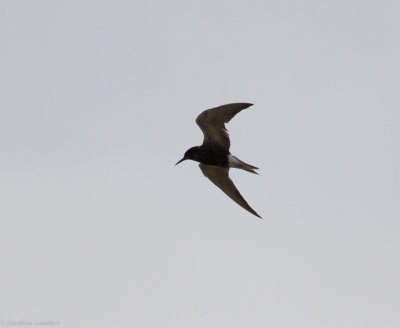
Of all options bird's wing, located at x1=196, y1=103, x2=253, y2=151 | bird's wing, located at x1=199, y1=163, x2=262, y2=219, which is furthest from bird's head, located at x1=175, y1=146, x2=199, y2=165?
bird's wing, located at x1=199, y1=163, x2=262, y2=219

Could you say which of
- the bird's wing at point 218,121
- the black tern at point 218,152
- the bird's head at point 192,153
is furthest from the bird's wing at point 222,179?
the bird's wing at point 218,121

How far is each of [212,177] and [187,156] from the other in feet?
2.67

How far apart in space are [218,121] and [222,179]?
5.55ft

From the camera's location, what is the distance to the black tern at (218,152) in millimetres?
20094

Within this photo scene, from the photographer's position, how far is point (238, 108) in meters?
19.9

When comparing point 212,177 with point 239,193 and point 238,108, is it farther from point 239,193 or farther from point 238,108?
point 238,108

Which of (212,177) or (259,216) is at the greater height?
(212,177)

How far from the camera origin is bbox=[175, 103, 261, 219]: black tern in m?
20.1

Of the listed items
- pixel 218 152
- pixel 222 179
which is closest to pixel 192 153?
pixel 218 152

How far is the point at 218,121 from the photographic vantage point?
66.7ft

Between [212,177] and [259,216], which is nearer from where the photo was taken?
[259,216]

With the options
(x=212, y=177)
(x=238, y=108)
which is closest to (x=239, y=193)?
(x=212, y=177)

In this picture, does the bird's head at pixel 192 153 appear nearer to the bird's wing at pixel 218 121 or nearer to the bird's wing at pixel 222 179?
the bird's wing at pixel 218 121

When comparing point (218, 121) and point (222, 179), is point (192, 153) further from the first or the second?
point (218, 121)
